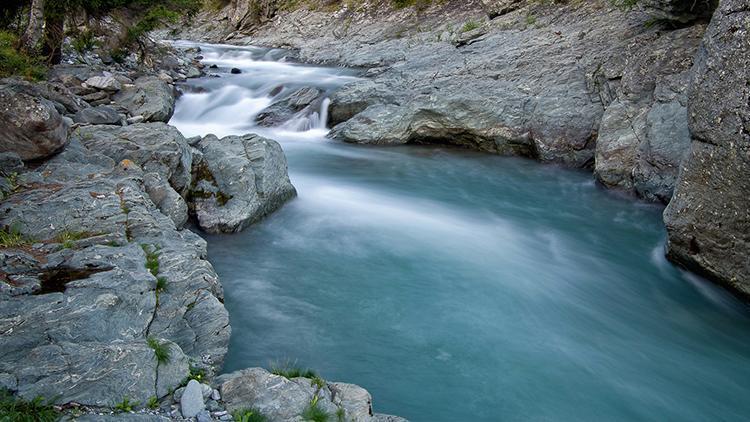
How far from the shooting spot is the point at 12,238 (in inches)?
195

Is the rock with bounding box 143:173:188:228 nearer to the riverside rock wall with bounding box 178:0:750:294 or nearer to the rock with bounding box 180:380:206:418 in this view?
the rock with bounding box 180:380:206:418

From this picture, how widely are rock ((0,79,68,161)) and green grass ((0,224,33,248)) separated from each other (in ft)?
5.19

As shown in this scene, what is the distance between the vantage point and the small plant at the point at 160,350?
355cm

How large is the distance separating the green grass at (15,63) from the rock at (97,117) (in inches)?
54.5

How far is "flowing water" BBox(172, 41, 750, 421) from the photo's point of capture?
16.6 feet

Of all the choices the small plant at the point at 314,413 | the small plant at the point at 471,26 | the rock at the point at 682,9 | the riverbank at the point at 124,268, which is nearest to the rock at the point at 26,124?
the riverbank at the point at 124,268

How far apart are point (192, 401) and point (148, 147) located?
504 centimetres

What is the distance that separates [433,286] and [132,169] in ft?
14.2

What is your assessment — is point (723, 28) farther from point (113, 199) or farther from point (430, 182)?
point (113, 199)

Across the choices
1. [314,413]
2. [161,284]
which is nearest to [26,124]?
[161,284]

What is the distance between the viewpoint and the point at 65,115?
27.4ft

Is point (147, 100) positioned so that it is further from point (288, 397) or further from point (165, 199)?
point (288, 397)

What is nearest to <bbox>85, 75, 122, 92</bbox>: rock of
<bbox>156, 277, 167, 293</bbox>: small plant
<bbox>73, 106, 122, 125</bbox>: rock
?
<bbox>73, 106, 122, 125</bbox>: rock

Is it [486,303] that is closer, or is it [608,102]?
[486,303]
